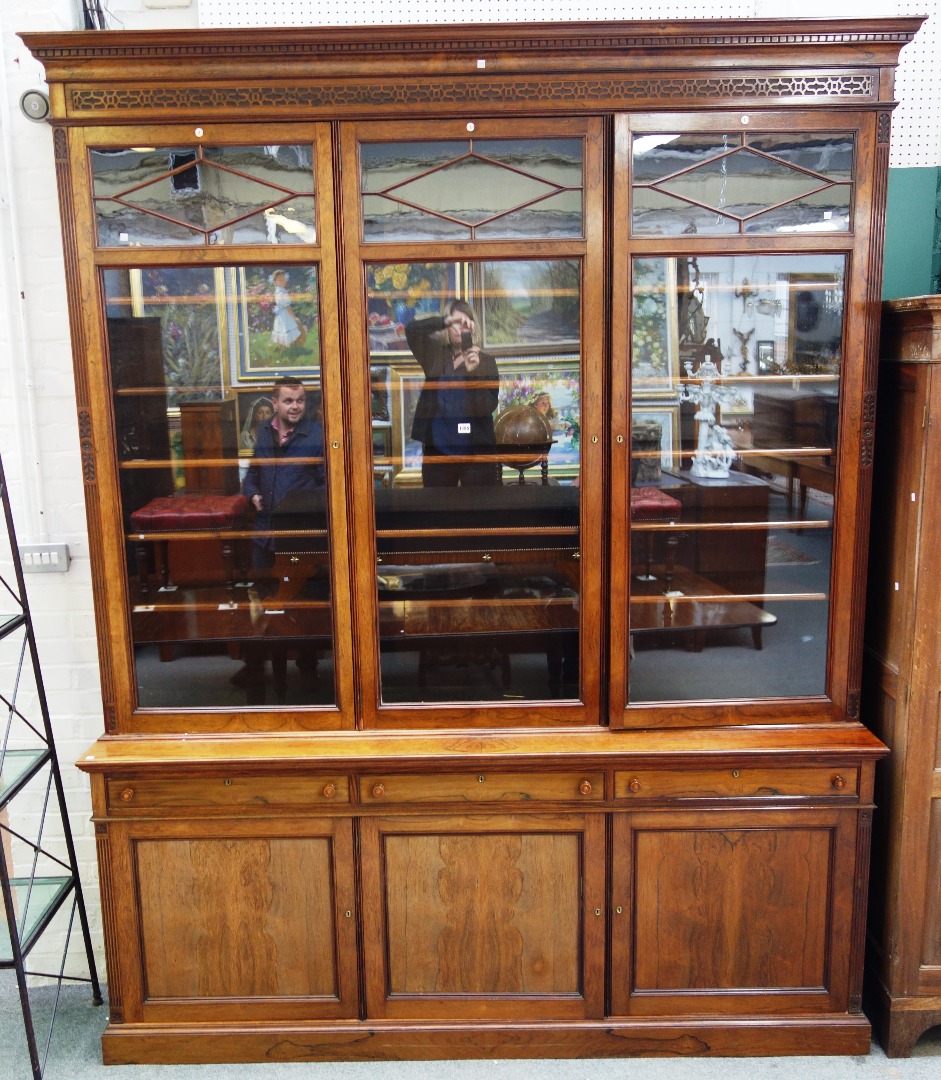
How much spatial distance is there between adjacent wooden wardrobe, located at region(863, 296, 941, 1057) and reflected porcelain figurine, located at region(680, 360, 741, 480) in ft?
1.52

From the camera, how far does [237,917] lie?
2.66m

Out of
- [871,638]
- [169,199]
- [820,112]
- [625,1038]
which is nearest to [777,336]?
[820,112]

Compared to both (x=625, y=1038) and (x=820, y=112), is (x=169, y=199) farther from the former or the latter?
(x=625, y=1038)

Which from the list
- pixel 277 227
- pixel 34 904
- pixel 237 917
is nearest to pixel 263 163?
pixel 277 227

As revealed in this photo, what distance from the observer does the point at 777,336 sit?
2568mm

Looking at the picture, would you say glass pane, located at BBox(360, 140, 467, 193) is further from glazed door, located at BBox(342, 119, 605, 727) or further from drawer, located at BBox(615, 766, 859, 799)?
drawer, located at BBox(615, 766, 859, 799)

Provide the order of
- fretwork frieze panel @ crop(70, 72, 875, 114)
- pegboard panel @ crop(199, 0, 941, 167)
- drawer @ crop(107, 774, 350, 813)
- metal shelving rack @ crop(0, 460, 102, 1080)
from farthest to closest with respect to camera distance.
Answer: pegboard panel @ crop(199, 0, 941, 167)
drawer @ crop(107, 774, 350, 813)
metal shelving rack @ crop(0, 460, 102, 1080)
fretwork frieze panel @ crop(70, 72, 875, 114)

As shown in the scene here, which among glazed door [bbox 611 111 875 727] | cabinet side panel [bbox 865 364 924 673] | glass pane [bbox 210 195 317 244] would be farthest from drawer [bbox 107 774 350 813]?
cabinet side panel [bbox 865 364 924 673]

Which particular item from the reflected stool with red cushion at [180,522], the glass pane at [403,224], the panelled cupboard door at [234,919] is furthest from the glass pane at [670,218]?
the panelled cupboard door at [234,919]

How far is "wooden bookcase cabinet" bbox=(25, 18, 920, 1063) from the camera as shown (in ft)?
8.23

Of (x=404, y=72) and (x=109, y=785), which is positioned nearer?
(x=404, y=72)

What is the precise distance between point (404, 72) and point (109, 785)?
6.88 feet

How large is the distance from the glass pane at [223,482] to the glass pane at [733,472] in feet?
3.04

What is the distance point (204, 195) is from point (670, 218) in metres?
1.25
